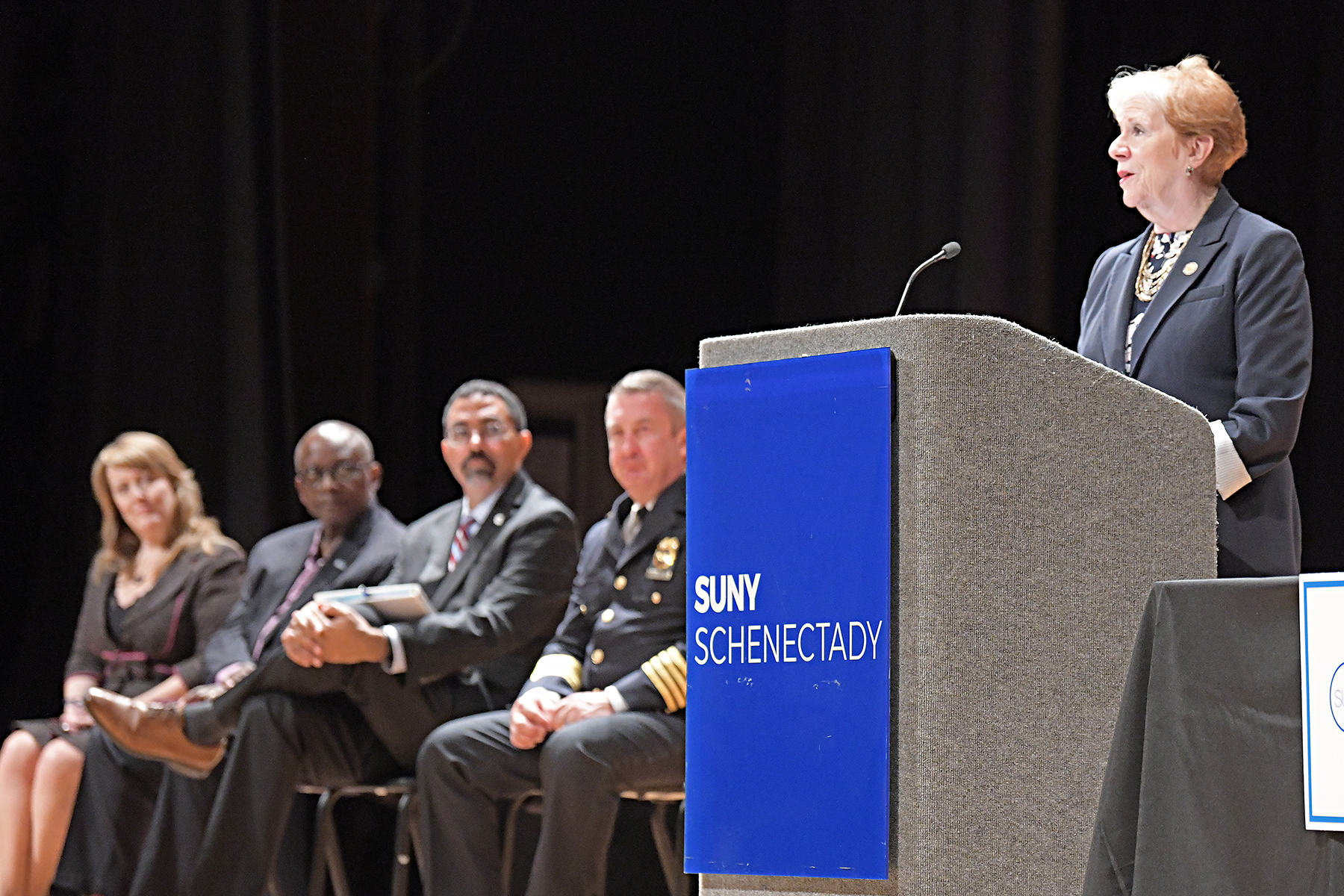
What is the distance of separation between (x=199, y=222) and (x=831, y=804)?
18.3 feet

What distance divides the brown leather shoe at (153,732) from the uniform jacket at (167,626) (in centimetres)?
45

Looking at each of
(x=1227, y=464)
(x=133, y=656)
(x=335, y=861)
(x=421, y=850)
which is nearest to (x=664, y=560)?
Answer: (x=421, y=850)

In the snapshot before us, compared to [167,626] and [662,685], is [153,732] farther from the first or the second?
[662,685]

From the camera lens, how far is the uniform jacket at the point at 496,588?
4.52m

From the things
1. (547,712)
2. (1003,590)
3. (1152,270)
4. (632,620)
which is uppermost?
(1152,270)

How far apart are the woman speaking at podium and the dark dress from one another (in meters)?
3.52

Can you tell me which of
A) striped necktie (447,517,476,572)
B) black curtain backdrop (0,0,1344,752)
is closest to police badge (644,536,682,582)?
striped necktie (447,517,476,572)

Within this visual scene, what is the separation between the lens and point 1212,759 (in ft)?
6.22

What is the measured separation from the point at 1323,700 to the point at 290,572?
3952mm

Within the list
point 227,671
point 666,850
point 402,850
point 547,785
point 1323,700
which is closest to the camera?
point 1323,700

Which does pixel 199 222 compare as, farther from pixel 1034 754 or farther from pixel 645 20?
pixel 1034 754

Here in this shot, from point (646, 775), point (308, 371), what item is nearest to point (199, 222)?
point (308, 371)

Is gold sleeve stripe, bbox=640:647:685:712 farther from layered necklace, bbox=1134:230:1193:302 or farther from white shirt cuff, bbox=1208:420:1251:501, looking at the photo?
white shirt cuff, bbox=1208:420:1251:501

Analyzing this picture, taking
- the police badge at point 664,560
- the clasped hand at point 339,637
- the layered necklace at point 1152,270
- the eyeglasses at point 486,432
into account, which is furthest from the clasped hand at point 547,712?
the layered necklace at point 1152,270
